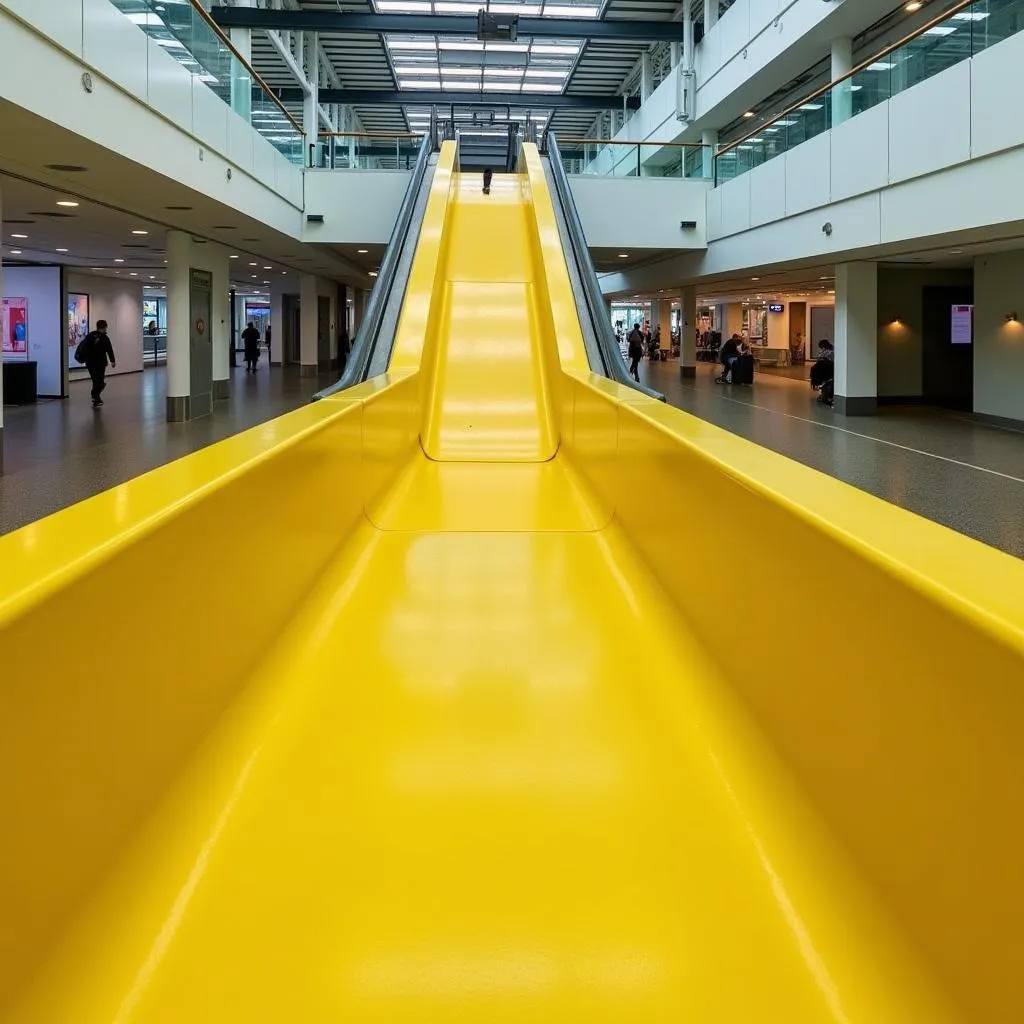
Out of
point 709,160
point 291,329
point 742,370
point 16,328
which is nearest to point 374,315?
point 709,160

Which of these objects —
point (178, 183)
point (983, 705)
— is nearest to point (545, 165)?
point (178, 183)

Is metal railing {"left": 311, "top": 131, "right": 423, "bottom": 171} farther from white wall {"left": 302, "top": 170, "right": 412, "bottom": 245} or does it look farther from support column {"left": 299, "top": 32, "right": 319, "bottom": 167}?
support column {"left": 299, "top": 32, "right": 319, "bottom": 167}

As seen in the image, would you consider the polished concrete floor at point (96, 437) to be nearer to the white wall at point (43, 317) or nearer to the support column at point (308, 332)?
the white wall at point (43, 317)

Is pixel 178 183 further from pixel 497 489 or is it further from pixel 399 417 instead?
pixel 497 489

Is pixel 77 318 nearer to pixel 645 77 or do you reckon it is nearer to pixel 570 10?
pixel 570 10

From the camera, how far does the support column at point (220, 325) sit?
1939 centimetres

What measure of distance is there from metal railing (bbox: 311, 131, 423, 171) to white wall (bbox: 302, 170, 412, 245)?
0.60 meters

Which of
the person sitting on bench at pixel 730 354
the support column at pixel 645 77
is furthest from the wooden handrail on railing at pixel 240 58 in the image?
the support column at pixel 645 77

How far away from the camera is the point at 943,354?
20.5 metres

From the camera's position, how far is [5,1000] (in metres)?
1.49

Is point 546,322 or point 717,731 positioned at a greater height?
point 546,322

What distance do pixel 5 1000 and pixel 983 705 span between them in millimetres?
1600

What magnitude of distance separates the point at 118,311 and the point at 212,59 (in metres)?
19.5

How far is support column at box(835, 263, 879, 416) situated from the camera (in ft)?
56.6
